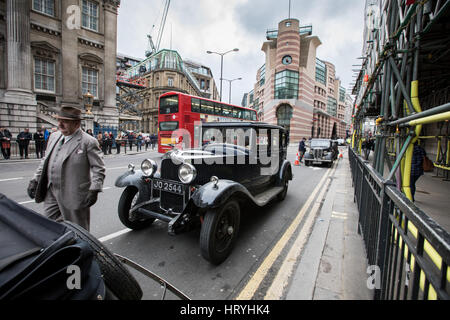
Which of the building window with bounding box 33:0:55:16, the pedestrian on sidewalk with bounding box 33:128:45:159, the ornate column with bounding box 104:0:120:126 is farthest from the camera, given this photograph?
the ornate column with bounding box 104:0:120:126

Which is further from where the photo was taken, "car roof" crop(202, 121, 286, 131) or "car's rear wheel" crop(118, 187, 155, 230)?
"car roof" crop(202, 121, 286, 131)

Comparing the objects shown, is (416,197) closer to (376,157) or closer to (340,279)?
(376,157)

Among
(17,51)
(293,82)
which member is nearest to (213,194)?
(17,51)

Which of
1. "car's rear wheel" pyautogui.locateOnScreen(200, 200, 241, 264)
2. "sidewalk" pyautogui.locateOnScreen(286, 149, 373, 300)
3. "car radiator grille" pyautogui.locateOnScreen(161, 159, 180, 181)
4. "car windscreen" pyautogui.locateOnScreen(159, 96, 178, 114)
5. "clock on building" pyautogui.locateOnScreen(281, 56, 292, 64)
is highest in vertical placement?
"clock on building" pyautogui.locateOnScreen(281, 56, 292, 64)

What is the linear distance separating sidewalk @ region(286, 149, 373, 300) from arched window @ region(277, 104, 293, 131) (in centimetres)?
4215

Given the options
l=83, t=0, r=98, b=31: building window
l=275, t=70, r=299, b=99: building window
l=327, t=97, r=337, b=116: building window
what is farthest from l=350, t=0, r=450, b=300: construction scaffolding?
l=327, t=97, r=337, b=116: building window

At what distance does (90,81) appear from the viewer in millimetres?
20828

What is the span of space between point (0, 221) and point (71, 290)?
81cm

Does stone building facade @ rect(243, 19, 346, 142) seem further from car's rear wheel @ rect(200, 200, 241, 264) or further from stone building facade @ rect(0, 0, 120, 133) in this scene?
car's rear wheel @ rect(200, 200, 241, 264)

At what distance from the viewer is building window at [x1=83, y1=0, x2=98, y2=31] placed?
65.5ft

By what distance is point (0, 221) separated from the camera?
1.36 m

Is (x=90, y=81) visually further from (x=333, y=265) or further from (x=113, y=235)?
(x=333, y=265)

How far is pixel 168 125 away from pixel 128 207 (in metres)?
11.8
